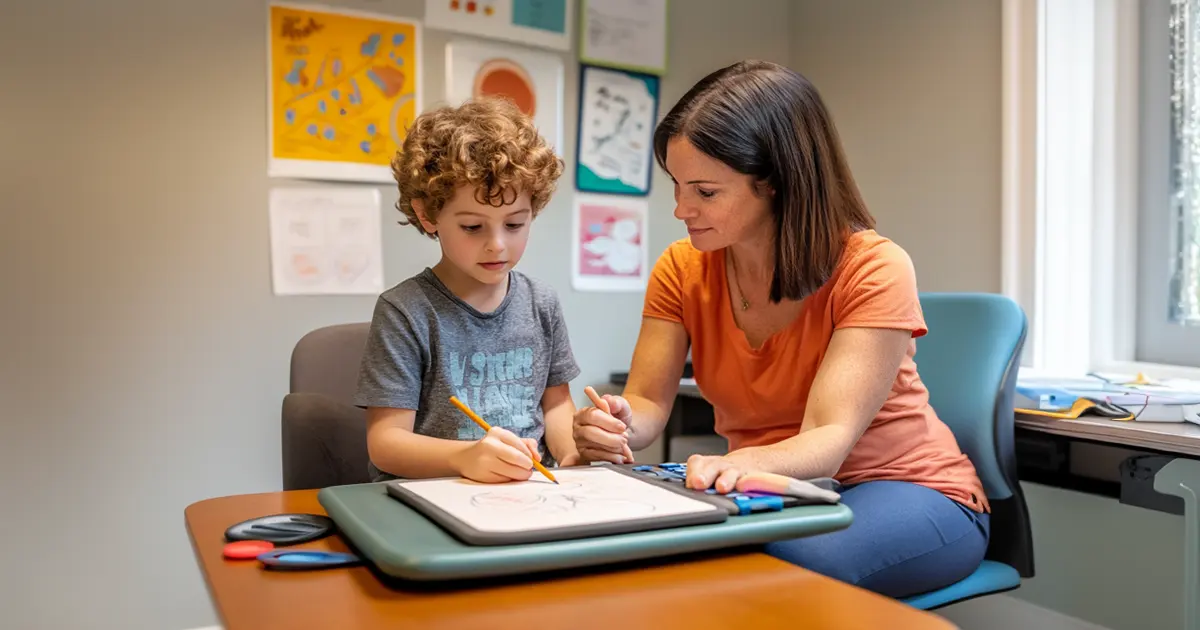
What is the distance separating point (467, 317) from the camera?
1334 mm

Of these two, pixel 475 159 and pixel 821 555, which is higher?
pixel 475 159

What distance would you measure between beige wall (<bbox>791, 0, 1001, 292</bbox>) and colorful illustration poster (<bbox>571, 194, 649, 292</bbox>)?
0.67 m

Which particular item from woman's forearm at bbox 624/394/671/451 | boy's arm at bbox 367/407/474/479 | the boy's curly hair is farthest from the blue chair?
boy's arm at bbox 367/407/474/479

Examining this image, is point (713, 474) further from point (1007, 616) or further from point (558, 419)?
point (1007, 616)

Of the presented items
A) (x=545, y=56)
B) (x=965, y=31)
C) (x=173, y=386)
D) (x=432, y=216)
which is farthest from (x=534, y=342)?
(x=965, y=31)

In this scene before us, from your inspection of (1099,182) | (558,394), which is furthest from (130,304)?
(1099,182)

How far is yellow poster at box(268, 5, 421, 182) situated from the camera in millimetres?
2270

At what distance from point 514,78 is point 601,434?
1627mm

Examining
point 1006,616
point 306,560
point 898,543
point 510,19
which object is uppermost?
point 510,19

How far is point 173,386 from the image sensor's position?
7.16ft

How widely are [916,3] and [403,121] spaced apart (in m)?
1.41

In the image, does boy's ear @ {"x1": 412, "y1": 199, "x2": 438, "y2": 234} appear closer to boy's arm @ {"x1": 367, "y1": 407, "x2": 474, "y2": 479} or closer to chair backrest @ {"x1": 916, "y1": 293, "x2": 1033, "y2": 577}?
boy's arm @ {"x1": 367, "y1": 407, "x2": 474, "y2": 479}

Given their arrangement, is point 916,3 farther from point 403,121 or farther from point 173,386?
point 173,386

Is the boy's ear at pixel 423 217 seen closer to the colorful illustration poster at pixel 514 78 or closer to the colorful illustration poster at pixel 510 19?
the colorful illustration poster at pixel 514 78
